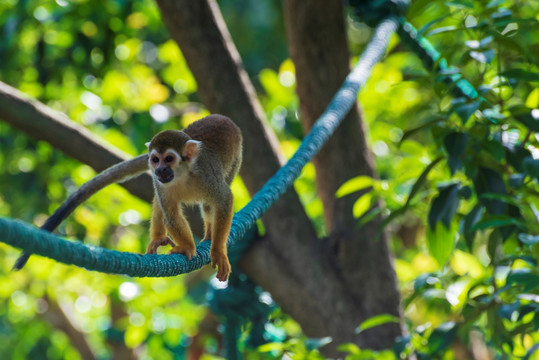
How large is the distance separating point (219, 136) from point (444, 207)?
0.89 metres

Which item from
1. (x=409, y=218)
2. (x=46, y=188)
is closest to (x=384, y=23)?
(x=46, y=188)

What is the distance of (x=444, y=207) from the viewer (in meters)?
2.46

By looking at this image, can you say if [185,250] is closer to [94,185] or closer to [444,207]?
[94,185]

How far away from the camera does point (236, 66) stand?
3.12 metres

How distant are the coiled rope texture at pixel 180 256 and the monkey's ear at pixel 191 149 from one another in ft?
0.97

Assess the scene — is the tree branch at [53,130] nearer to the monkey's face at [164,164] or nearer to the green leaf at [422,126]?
the monkey's face at [164,164]

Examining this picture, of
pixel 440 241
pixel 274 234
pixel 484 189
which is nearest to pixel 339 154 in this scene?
pixel 274 234

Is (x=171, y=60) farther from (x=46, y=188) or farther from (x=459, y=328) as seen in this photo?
(x=459, y=328)

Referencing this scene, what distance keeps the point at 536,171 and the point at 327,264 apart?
1276 mm

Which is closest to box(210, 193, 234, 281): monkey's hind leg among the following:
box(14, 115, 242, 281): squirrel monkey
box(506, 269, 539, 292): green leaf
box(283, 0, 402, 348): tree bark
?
box(14, 115, 242, 281): squirrel monkey

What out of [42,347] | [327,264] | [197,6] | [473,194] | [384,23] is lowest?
[42,347]

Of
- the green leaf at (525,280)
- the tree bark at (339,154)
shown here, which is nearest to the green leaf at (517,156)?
the green leaf at (525,280)

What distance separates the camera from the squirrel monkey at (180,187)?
2094mm

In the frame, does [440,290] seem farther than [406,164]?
No
